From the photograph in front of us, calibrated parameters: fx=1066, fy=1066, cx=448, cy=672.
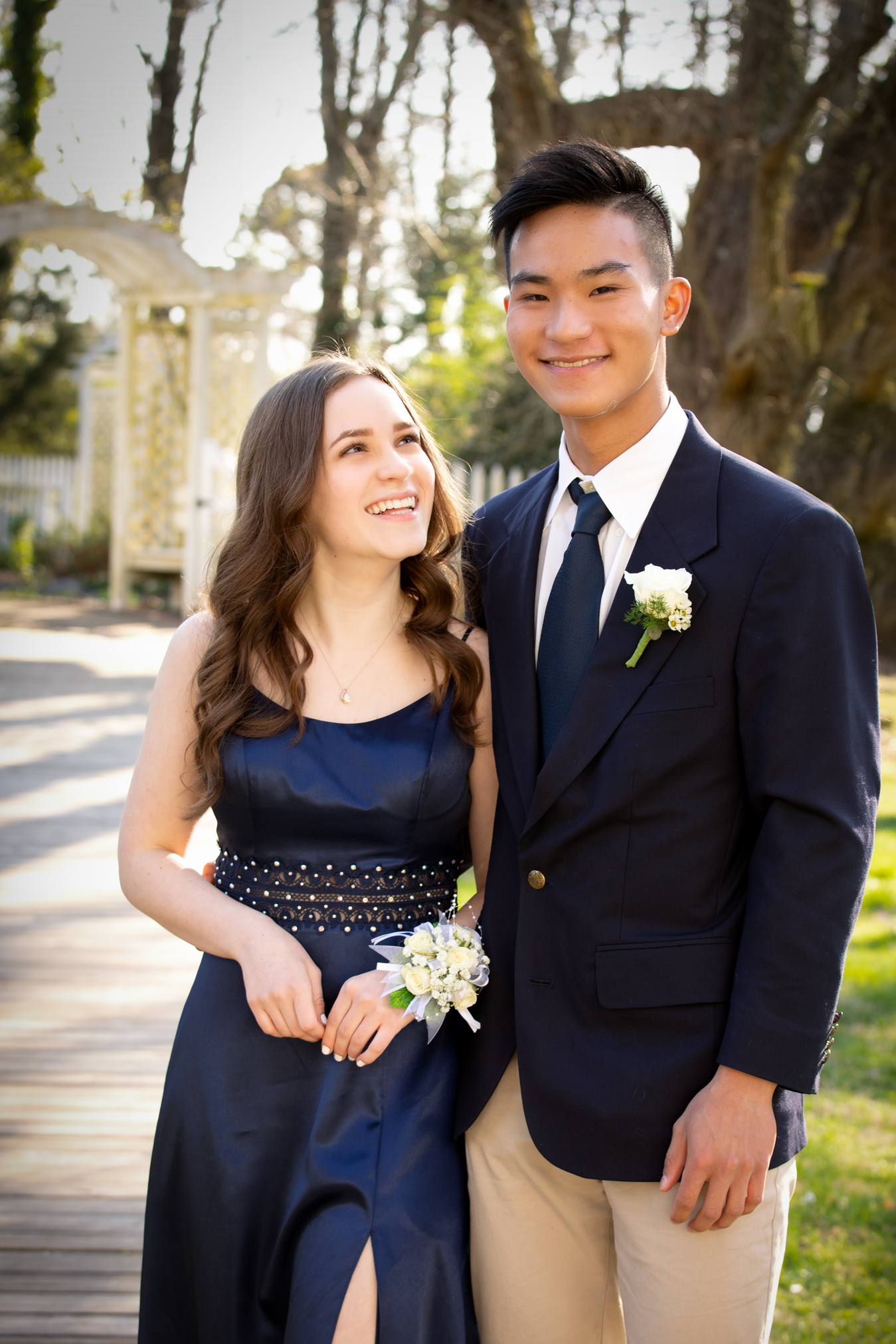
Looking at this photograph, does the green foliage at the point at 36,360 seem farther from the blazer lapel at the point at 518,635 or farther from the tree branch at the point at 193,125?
the blazer lapel at the point at 518,635

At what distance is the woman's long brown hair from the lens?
2193 millimetres

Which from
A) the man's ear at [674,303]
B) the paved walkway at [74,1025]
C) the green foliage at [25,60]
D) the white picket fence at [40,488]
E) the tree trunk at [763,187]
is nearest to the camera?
the man's ear at [674,303]

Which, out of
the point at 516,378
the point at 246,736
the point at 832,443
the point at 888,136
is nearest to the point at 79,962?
the point at 246,736

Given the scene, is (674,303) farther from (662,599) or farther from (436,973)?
(436,973)

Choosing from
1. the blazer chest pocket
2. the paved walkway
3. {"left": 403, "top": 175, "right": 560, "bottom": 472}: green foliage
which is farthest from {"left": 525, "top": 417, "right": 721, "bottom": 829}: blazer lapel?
{"left": 403, "top": 175, "right": 560, "bottom": 472}: green foliage

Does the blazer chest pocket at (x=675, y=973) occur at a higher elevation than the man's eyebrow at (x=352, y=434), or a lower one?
lower

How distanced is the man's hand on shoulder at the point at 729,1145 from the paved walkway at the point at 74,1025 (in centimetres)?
160

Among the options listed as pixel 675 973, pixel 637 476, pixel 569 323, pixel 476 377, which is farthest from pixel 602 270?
pixel 476 377

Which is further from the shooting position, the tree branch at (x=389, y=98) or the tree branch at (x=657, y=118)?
the tree branch at (x=389, y=98)

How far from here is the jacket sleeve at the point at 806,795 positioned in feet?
5.24

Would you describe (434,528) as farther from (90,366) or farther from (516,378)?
(90,366)

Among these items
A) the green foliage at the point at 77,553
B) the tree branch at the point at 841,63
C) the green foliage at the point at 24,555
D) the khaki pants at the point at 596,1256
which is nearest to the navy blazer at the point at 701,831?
the khaki pants at the point at 596,1256

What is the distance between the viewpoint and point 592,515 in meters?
1.91

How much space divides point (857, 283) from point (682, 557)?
7.24 m
